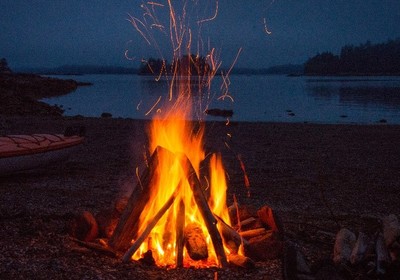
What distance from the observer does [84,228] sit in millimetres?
6812

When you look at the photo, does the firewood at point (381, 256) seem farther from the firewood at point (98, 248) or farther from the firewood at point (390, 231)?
the firewood at point (98, 248)

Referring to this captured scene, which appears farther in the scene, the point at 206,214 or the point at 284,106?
the point at 284,106

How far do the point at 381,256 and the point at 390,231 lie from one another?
1.92ft

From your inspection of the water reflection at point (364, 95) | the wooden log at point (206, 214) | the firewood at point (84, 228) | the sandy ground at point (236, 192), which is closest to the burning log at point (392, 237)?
the sandy ground at point (236, 192)

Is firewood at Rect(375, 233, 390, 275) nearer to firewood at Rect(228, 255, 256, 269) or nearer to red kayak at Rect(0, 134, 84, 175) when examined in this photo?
firewood at Rect(228, 255, 256, 269)

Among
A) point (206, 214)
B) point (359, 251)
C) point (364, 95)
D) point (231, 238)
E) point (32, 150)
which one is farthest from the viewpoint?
point (364, 95)

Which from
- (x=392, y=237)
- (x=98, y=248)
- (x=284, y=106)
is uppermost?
(x=392, y=237)

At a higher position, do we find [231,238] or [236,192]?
[231,238]

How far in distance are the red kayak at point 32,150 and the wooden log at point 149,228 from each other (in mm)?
5780

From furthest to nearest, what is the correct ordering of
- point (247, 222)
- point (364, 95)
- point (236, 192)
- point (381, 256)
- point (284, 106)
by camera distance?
point (364, 95), point (284, 106), point (236, 192), point (247, 222), point (381, 256)

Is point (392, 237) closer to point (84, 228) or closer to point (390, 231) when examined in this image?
point (390, 231)

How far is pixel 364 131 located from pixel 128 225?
21.3 meters

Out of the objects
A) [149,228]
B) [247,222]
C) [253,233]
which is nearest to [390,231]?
[253,233]

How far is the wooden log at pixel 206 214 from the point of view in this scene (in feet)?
20.4
